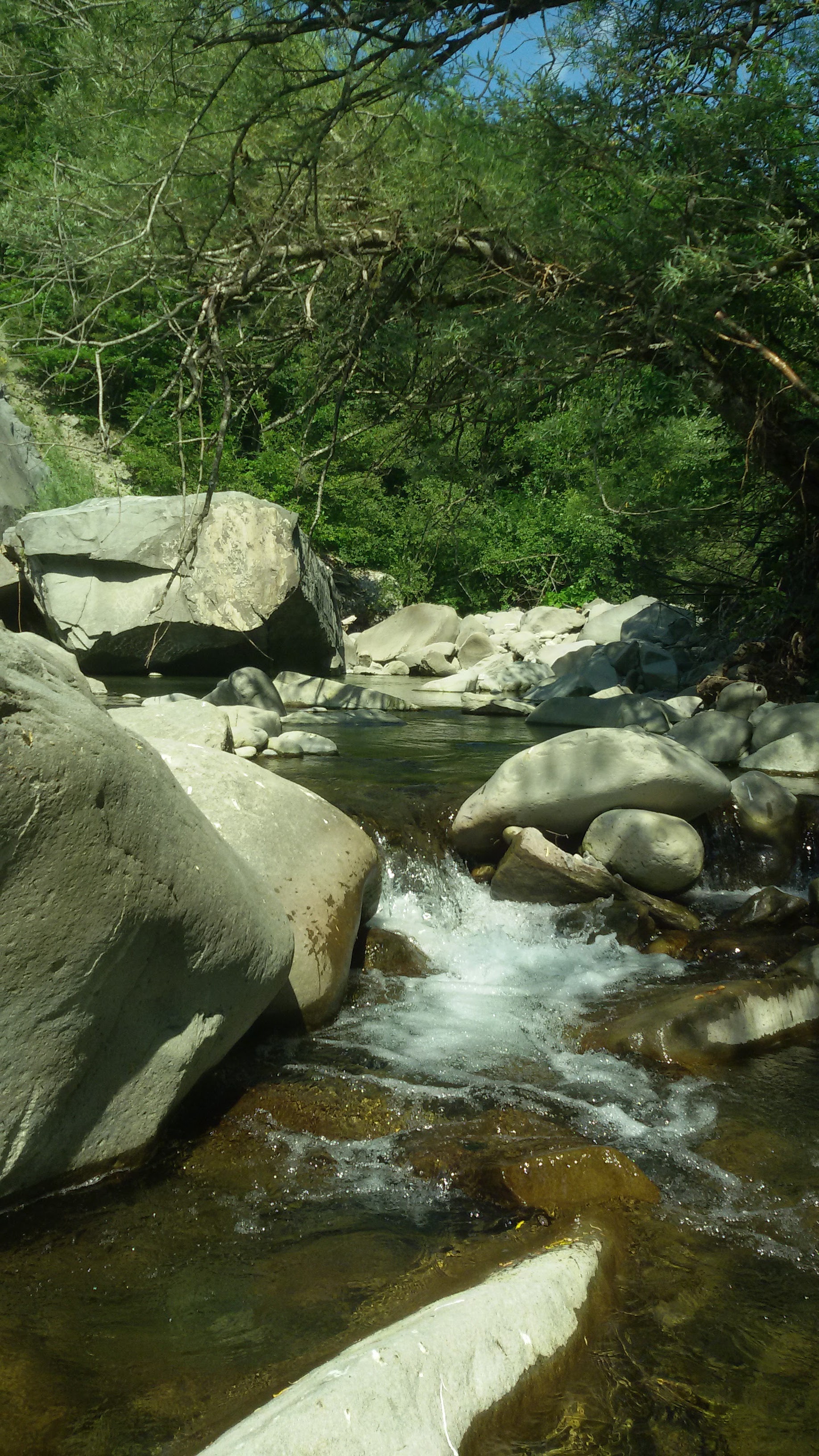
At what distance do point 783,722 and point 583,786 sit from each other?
3453mm

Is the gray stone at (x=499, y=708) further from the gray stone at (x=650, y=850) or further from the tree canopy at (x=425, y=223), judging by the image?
the gray stone at (x=650, y=850)

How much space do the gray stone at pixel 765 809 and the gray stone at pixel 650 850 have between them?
0.76 metres

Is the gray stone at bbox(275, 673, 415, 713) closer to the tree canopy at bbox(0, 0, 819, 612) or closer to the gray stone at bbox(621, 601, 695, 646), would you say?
the tree canopy at bbox(0, 0, 819, 612)

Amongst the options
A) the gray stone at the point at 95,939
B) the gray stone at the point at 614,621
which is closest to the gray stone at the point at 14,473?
the gray stone at the point at 614,621

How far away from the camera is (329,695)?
11539mm

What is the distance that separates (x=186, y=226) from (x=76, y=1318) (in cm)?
517

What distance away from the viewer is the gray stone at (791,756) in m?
7.82

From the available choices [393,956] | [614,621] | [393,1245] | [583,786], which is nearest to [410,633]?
[614,621]

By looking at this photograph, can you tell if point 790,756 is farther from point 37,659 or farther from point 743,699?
point 37,659

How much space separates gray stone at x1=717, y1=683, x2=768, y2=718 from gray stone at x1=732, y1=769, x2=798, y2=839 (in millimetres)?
3289

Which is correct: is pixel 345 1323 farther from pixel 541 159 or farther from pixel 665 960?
pixel 541 159

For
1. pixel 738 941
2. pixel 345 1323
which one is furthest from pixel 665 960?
pixel 345 1323

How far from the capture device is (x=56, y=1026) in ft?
8.21

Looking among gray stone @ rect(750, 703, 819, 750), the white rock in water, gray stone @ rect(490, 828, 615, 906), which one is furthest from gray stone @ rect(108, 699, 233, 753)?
gray stone @ rect(750, 703, 819, 750)
